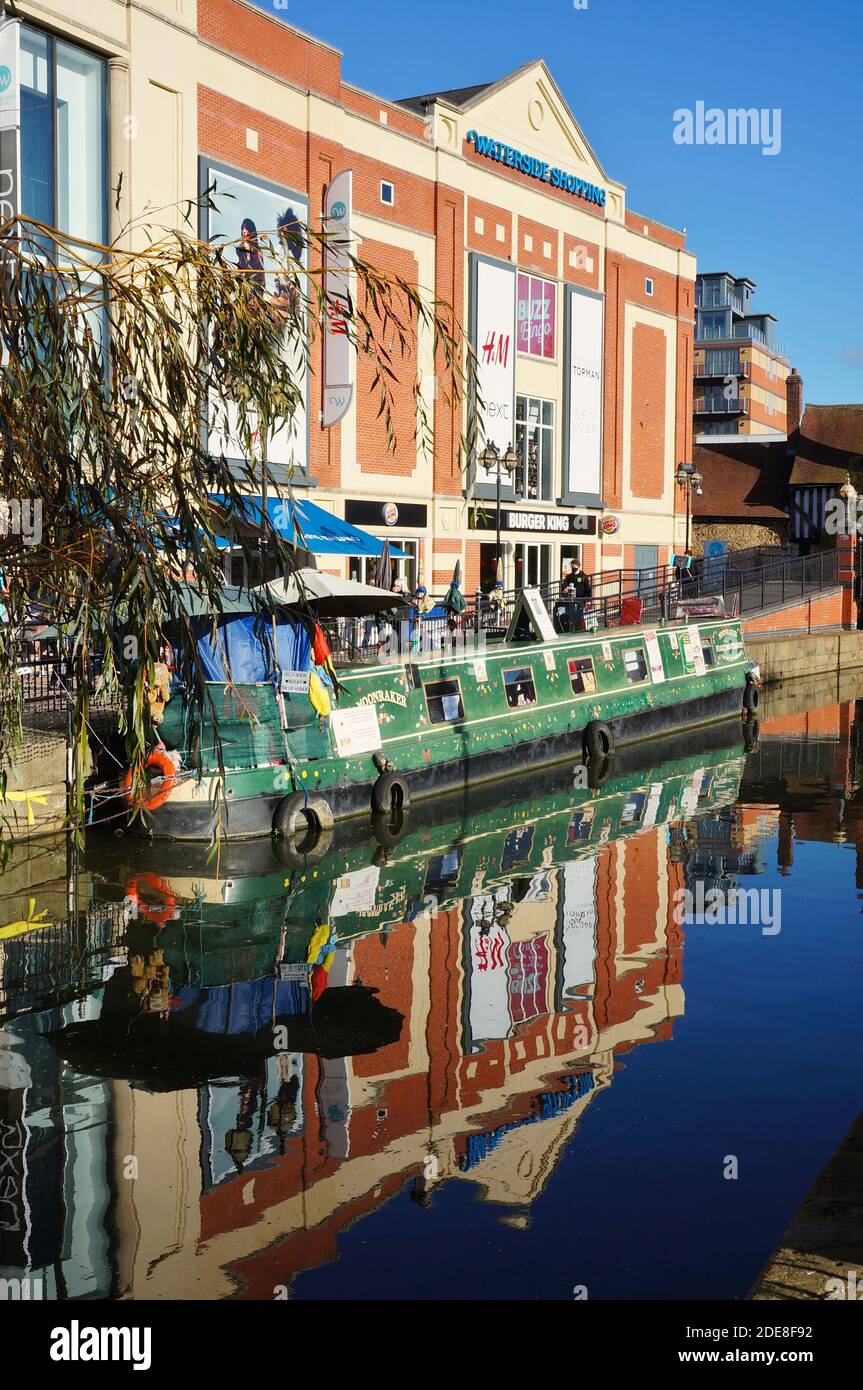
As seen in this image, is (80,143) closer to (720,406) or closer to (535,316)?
(535,316)

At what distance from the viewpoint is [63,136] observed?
2336 cm

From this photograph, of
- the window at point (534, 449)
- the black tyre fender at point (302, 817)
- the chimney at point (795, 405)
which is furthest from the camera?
the chimney at point (795, 405)

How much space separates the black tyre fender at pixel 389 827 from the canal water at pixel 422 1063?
25 cm

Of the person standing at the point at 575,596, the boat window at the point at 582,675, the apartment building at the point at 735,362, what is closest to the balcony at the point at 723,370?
the apartment building at the point at 735,362

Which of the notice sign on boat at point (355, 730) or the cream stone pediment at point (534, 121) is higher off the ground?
the cream stone pediment at point (534, 121)

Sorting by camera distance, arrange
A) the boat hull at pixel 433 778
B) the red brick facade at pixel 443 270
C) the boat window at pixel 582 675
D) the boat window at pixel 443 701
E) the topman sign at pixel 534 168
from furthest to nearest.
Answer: the topman sign at pixel 534 168 → the red brick facade at pixel 443 270 → the boat window at pixel 582 675 → the boat window at pixel 443 701 → the boat hull at pixel 433 778

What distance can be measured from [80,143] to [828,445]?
43.5m

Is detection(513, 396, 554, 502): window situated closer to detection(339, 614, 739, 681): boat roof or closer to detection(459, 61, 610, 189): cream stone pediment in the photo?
detection(459, 61, 610, 189): cream stone pediment

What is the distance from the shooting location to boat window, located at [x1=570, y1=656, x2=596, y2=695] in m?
22.5

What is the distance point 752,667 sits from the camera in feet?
96.3

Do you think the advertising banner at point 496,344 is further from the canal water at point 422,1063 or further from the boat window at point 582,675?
the canal water at point 422,1063

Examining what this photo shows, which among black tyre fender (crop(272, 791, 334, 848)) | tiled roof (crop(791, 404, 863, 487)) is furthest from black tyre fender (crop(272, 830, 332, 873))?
tiled roof (crop(791, 404, 863, 487))

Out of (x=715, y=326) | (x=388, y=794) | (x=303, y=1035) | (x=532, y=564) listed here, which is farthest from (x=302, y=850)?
(x=715, y=326)
